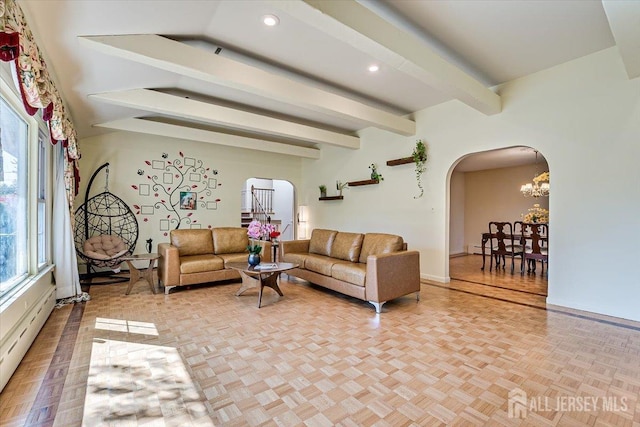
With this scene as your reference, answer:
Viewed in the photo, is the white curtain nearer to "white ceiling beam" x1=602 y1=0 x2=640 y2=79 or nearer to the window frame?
the window frame

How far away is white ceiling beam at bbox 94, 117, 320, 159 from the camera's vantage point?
5441 mm

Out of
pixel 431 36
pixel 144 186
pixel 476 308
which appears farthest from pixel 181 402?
pixel 144 186

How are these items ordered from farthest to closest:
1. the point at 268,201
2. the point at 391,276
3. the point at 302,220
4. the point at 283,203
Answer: the point at 268,201
the point at 283,203
the point at 302,220
the point at 391,276

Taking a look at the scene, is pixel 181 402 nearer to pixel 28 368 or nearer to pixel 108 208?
pixel 28 368

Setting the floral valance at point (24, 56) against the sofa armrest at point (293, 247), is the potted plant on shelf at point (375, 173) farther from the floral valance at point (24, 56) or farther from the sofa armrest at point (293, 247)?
the floral valance at point (24, 56)

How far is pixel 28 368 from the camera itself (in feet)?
7.44

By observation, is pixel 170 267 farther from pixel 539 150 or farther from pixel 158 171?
pixel 539 150

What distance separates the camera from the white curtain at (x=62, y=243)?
3865 millimetres

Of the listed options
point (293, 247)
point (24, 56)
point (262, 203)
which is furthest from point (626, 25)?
point (262, 203)

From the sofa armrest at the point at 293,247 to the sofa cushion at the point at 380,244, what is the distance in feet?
4.24

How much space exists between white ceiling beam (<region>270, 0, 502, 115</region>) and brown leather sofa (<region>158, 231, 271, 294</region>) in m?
3.51

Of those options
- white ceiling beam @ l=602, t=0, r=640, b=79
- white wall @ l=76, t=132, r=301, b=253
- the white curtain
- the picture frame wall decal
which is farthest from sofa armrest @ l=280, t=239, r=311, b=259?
white ceiling beam @ l=602, t=0, r=640, b=79

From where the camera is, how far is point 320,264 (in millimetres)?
4492

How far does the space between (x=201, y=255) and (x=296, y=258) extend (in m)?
1.63
